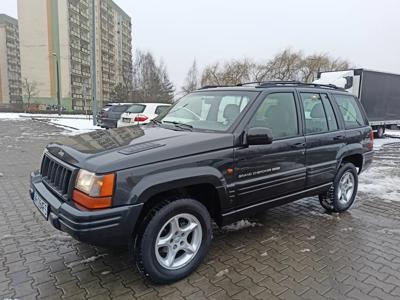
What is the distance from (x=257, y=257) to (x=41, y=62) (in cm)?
7288

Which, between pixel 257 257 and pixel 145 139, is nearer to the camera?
pixel 145 139

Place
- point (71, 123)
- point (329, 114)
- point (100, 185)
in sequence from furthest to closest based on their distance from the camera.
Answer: point (71, 123), point (329, 114), point (100, 185)

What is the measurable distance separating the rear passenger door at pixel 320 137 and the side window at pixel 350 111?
0.29 meters

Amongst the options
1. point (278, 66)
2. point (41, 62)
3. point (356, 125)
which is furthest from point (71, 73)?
point (356, 125)

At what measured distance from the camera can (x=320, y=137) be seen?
429 cm

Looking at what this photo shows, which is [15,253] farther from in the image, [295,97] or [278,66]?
[278,66]

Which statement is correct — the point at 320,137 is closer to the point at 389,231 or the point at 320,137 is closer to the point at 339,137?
the point at 339,137

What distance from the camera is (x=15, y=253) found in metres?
3.47

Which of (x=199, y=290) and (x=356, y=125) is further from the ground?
(x=356, y=125)

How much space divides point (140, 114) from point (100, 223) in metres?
10.9

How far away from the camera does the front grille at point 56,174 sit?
2830mm

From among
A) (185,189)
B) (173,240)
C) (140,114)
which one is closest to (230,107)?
(185,189)

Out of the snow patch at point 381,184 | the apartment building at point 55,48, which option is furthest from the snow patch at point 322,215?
the apartment building at point 55,48

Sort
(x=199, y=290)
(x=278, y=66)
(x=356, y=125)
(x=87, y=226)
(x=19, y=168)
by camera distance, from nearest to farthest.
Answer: (x=87, y=226), (x=199, y=290), (x=356, y=125), (x=19, y=168), (x=278, y=66)
